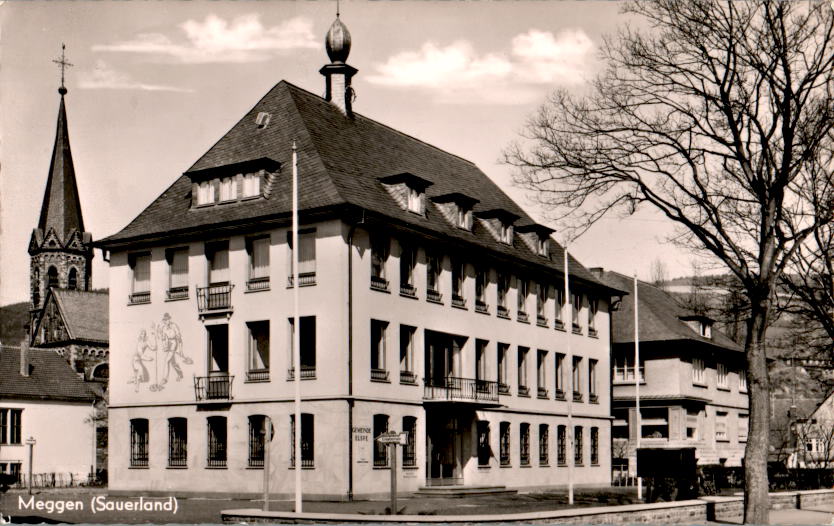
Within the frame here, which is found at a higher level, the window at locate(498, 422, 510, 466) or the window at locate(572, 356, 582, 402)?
the window at locate(572, 356, 582, 402)

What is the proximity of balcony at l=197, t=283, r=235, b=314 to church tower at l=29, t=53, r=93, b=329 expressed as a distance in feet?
215

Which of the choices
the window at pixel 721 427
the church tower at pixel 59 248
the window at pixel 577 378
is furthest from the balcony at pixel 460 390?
the church tower at pixel 59 248

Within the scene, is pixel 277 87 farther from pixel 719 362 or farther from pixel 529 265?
pixel 719 362

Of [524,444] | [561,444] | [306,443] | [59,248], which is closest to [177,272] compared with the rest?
[306,443]

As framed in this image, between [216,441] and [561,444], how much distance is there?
1819 cm

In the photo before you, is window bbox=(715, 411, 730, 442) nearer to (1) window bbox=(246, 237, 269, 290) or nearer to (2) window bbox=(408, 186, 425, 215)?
(2) window bbox=(408, 186, 425, 215)

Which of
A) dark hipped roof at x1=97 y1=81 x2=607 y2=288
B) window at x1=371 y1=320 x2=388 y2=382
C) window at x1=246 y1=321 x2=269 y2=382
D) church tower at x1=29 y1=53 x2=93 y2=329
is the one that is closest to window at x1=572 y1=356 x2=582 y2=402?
dark hipped roof at x1=97 y1=81 x2=607 y2=288

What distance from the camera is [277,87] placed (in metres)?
42.3

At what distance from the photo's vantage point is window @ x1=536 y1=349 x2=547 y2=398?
48.1 m

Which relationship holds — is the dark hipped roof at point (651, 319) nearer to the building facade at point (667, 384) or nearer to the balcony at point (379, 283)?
the building facade at point (667, 384)

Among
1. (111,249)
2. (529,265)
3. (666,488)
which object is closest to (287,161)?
(111,249)

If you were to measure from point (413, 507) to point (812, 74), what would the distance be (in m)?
15.5

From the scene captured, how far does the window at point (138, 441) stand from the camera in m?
39.4

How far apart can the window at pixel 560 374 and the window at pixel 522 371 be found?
322cm
